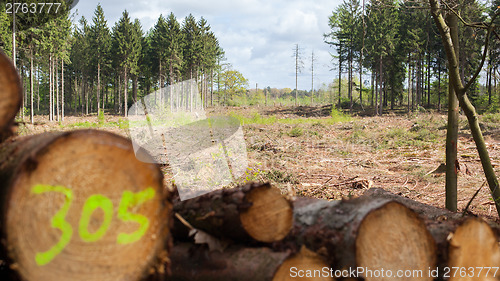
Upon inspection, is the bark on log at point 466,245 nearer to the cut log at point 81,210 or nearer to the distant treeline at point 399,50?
the cut log at point 81,210

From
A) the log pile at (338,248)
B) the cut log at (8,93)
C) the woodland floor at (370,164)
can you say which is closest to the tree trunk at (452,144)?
the woodland floor at (370,164)

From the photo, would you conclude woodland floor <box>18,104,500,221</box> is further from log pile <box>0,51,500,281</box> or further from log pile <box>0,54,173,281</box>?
log pile <box>0,54,173,281</box>

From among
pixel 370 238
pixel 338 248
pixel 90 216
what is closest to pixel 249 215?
pixel 338 248

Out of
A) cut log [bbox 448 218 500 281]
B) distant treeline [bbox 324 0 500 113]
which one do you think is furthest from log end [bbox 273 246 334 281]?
distant treeline [bbox 324 0 500 113]

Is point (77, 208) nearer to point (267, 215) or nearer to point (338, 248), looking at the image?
point (267, 215)

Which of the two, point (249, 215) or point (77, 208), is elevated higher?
point (77, 208)

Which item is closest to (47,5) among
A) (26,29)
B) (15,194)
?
(26,29)

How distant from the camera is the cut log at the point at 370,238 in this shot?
6.40 ft

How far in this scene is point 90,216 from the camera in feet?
4.75

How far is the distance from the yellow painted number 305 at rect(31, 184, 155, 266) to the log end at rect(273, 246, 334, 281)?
0.77m

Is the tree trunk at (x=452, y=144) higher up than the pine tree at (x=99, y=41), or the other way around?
the pine tree at (x=99, y=41)

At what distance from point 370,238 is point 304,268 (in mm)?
412

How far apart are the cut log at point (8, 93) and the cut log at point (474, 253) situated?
101 inches

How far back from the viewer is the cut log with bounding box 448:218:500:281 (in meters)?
2.24
